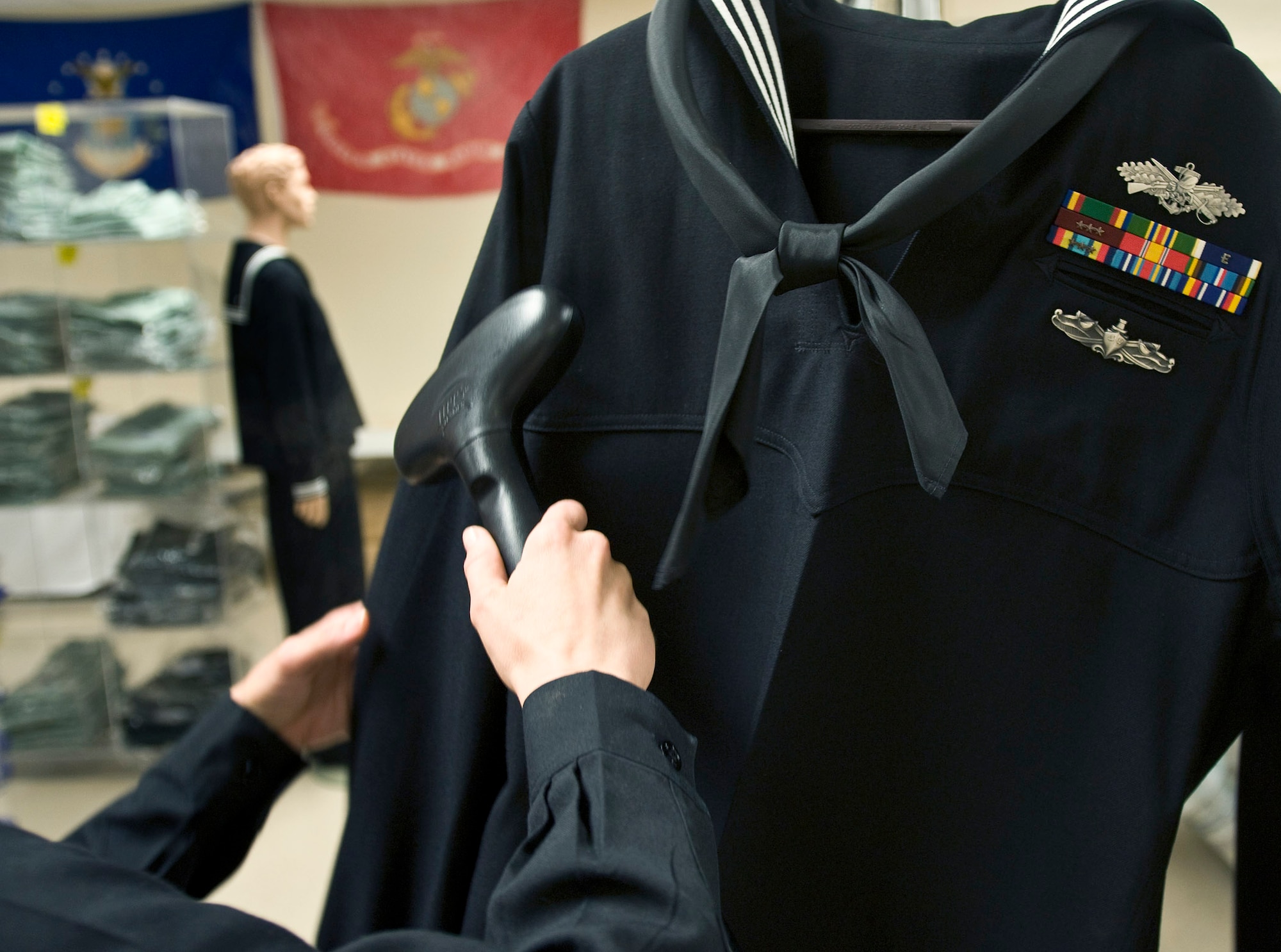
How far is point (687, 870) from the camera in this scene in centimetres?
48

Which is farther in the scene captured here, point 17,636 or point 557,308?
point 17,636

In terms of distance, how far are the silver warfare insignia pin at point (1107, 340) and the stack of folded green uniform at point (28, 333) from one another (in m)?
2.58

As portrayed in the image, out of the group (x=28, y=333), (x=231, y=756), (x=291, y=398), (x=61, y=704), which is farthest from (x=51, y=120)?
(x=231, y=756)

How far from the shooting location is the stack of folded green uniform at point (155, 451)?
2.45 metres

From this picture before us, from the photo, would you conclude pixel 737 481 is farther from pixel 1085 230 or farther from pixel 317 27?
pixel 317 27

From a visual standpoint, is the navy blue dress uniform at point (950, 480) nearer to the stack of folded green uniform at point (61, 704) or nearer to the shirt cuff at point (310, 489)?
the shirt cuff at point (310, 489)

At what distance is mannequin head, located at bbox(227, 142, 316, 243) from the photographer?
7.53 feet

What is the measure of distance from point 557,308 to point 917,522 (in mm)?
311

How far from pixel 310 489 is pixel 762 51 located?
6.42ft

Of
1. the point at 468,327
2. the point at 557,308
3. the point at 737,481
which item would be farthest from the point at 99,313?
the point at 737,481

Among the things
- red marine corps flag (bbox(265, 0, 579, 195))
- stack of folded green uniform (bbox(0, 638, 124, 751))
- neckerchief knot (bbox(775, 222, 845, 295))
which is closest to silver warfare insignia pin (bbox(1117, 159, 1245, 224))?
neckerchief knot (bbox(775, 222, 845, 295))

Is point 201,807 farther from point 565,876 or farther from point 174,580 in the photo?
point 174,580

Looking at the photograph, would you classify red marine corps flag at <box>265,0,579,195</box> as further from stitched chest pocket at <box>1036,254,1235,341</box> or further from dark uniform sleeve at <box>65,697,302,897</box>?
stitched chest pocket at <box>1036,254,1235,341</box>

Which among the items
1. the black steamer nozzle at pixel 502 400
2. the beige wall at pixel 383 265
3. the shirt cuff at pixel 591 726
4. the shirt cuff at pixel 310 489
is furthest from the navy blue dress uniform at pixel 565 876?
the shirt cuff at pixel 310 489
